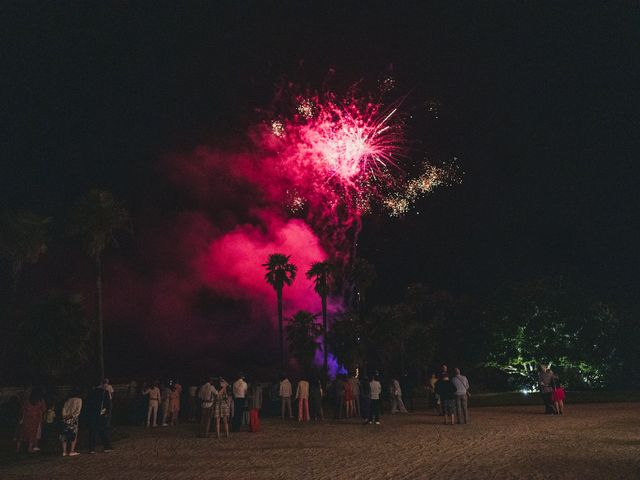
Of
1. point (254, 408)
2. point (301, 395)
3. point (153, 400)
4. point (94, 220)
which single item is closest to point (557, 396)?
point (301, 395)

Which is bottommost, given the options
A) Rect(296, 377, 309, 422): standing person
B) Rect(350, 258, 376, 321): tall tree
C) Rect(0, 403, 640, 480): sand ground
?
Rect(0, 403, 640, 480): sand ground

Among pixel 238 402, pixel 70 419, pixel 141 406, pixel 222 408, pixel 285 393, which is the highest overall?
pixel 285 393

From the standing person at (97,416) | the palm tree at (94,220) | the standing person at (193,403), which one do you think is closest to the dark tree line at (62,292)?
the palm tree at (94,220)

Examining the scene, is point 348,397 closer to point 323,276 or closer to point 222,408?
point 222,408

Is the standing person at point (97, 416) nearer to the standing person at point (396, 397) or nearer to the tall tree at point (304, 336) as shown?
the standing person at point (396, 397)

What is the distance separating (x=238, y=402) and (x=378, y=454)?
25.4 feet

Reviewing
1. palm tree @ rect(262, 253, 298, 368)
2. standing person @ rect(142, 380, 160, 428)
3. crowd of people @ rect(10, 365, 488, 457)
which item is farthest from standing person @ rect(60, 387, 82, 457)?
palm tree @ rect(262, 253, 298, 368)

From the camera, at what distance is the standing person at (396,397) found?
25.7 m

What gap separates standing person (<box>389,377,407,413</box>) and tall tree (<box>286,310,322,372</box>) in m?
36.0

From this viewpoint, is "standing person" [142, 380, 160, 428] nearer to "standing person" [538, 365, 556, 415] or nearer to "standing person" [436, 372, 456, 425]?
"standing person" [436, 372, 456, 425]

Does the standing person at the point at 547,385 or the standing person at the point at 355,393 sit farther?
the standing person at the point at 355,393

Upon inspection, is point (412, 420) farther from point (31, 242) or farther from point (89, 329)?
point (31, 242)

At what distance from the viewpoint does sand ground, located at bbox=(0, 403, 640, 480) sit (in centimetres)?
1141

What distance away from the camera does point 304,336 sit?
6241 cm
